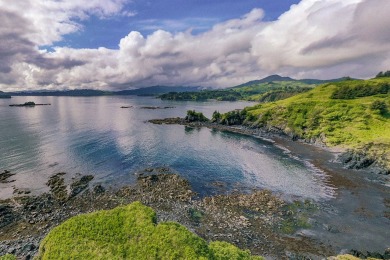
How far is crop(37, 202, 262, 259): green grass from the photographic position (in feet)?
57.9

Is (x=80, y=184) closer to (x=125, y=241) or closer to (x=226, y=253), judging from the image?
(x=125, y=241)

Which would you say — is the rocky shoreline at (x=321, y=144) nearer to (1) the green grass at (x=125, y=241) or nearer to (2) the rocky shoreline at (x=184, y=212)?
(2) the rocky shoreline at (x=184, y=212)

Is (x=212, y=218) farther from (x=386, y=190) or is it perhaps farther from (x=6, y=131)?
(x=6, y=131)

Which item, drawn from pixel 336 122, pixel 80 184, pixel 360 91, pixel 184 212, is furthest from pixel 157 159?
pixel 360 91

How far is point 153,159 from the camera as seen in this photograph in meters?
79.6

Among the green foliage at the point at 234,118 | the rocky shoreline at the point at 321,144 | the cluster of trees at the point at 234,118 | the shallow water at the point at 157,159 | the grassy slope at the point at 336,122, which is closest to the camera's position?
the shallow water at the point at 157,159

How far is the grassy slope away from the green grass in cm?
7326

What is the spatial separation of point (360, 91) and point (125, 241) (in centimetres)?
16919

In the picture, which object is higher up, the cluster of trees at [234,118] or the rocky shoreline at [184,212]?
the cluster of trees at [234,118]

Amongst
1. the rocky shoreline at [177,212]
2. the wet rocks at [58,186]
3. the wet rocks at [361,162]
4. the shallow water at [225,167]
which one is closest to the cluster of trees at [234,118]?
the shallow water at [225,167]

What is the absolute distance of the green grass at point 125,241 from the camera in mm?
17656

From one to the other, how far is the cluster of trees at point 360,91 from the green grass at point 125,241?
6157 inches

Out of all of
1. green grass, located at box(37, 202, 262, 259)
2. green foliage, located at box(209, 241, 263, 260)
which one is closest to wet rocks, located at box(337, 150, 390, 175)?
green foliage, located at box(209, 241, 263, 260)

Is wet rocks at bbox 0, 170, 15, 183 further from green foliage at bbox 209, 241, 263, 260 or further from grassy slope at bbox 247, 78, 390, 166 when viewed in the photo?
grassy slope at bbox 247, 78, 390, 166
